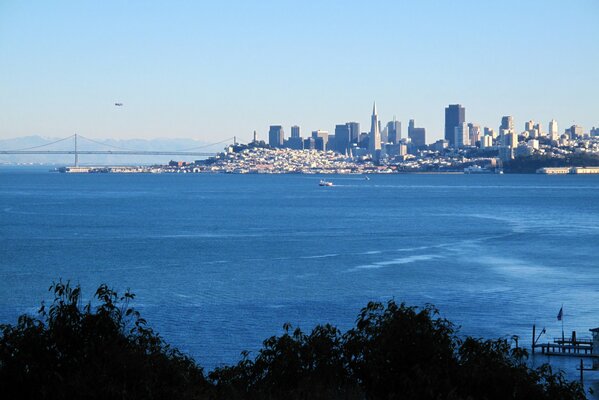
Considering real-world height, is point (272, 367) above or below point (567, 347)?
above

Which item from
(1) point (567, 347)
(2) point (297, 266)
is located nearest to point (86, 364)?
(1) point (567, 347)

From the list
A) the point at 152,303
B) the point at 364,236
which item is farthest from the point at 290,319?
the point at 364,236

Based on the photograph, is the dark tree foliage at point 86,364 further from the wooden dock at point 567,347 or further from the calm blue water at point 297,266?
the wooden dock at point 567,347

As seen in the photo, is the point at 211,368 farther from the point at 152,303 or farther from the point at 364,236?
the point at 364,236

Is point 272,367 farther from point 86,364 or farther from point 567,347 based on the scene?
point 567,347

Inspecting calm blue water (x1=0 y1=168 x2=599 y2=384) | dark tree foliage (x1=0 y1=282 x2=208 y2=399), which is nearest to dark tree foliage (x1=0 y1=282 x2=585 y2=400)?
dark tree foliage (x1=0 y1=282 x2=208 y2=399)

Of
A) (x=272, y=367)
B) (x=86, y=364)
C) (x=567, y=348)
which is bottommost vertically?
(x=567, y=348)
